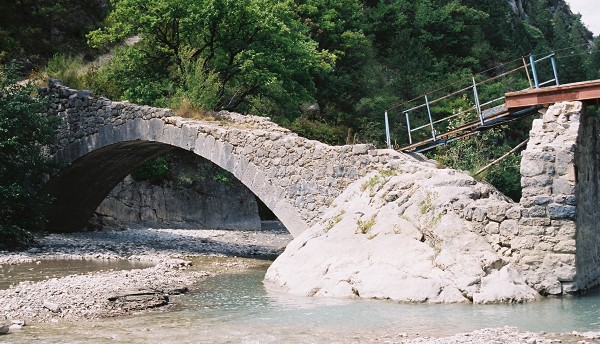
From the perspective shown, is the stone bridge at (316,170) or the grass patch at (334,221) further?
the grass patch at (334,221)

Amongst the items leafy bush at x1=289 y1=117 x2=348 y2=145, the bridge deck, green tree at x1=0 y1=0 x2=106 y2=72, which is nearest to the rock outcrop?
the bridge deck

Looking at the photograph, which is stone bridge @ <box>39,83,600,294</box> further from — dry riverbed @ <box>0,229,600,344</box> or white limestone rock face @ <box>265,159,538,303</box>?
dry riverbed @ <box>0,229,600,344</box>

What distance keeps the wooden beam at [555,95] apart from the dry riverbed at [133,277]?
4.83 meters

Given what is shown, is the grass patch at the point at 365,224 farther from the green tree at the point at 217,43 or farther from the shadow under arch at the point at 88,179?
the green tree at the point at 217,43

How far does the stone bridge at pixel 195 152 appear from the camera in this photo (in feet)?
46.1

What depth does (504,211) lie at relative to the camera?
406 inches

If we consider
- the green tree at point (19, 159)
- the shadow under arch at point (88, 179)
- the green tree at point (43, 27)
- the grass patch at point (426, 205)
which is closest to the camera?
the grass patch at point (426, 205)

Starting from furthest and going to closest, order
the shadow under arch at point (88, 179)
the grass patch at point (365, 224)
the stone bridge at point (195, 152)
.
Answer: the shadow under arch at point (88, 179) → the stone bridge at point (195, 152) → the grass patch at point (365, 224)

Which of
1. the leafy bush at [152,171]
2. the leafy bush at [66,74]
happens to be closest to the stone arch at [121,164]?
the leafy bush at [66,74]

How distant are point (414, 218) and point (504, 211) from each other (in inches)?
48.8

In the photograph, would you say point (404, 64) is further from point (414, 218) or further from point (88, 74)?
point (414, 218)

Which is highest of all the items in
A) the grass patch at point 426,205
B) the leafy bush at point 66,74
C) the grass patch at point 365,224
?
the leafy bush at point 66,74

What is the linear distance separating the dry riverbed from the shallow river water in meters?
0.40

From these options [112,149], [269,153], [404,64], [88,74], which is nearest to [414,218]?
[269,153]
